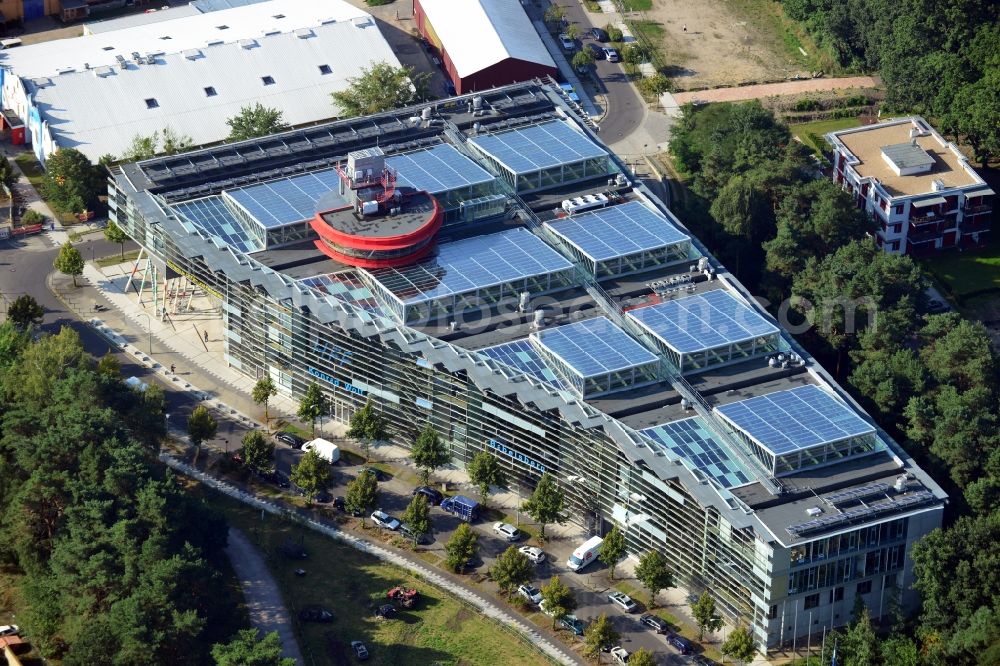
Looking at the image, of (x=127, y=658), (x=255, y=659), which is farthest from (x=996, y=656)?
(x=127, y=658)

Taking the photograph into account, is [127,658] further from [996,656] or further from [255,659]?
[996,656]
